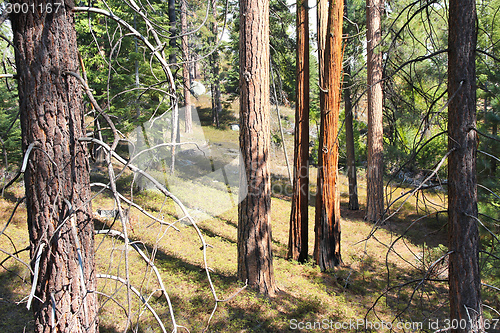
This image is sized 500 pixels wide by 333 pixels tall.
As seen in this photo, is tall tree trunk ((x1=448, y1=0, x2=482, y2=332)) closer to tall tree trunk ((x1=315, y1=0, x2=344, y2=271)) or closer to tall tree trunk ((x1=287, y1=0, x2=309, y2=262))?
tall tree trunk ((x1=315, y1=0, x2=344, y2=271))

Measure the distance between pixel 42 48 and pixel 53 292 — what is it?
162cm

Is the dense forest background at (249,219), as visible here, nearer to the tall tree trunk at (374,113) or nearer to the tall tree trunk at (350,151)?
the tall tree trunk at (350,151)

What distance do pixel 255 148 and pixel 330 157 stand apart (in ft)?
8.50

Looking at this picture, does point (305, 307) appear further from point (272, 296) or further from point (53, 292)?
point (53, 292)

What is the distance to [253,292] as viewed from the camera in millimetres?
5461

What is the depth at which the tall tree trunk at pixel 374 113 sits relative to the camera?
35.1 ft

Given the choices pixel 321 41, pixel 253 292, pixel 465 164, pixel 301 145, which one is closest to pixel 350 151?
pixel 301 145

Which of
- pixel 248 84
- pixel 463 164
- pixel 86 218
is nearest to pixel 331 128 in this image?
pixel 248 84

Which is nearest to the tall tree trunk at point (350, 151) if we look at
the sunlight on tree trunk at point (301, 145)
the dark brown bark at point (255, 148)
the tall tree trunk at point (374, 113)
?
the tall tree trunk at point (374, 113)

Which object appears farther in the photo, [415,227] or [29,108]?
[415,227]

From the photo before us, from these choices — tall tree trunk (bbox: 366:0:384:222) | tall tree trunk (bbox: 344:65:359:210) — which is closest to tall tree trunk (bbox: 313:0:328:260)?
tall tree trunk (bbox: 366:0:384:222)

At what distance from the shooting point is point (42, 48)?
202cm

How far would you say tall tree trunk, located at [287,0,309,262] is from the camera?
24.2 feet

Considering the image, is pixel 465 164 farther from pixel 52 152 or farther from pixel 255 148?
pixel 255 148
